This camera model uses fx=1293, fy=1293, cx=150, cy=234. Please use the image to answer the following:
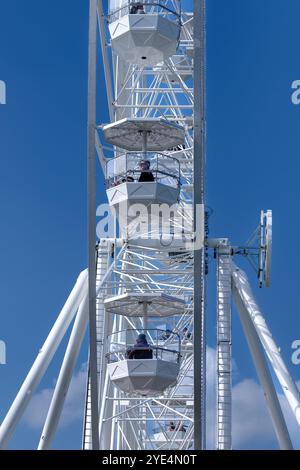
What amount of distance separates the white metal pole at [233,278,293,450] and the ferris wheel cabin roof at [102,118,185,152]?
438 centimetres

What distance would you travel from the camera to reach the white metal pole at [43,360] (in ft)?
96.1

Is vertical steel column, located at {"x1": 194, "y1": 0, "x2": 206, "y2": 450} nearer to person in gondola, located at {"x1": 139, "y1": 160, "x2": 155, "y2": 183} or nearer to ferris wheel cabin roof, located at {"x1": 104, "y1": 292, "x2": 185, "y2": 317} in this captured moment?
person in gondola, located at {"x1": 139, "y1": 160, "x2": 155, "y2": 183}

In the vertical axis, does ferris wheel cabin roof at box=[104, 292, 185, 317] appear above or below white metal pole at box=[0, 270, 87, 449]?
above

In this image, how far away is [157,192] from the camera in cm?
2952

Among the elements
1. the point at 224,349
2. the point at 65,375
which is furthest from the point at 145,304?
the point at 65,375

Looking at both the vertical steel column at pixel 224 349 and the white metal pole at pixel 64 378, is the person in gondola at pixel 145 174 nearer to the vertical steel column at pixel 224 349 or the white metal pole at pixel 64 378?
the vertical steel column at pixel 224 349

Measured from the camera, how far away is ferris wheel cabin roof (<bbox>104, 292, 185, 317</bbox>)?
30172 mm

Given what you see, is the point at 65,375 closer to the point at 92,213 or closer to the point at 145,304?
the point at 145,304

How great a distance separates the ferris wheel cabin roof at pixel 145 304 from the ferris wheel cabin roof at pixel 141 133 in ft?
12.2

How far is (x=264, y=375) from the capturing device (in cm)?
3228

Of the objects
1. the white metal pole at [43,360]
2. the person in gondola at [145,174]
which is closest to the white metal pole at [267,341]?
the white metal pole at [43,360]

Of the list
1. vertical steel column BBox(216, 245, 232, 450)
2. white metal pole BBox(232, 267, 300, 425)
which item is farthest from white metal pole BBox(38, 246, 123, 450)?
white metal pole BBox(232, 267, 300, 425)
